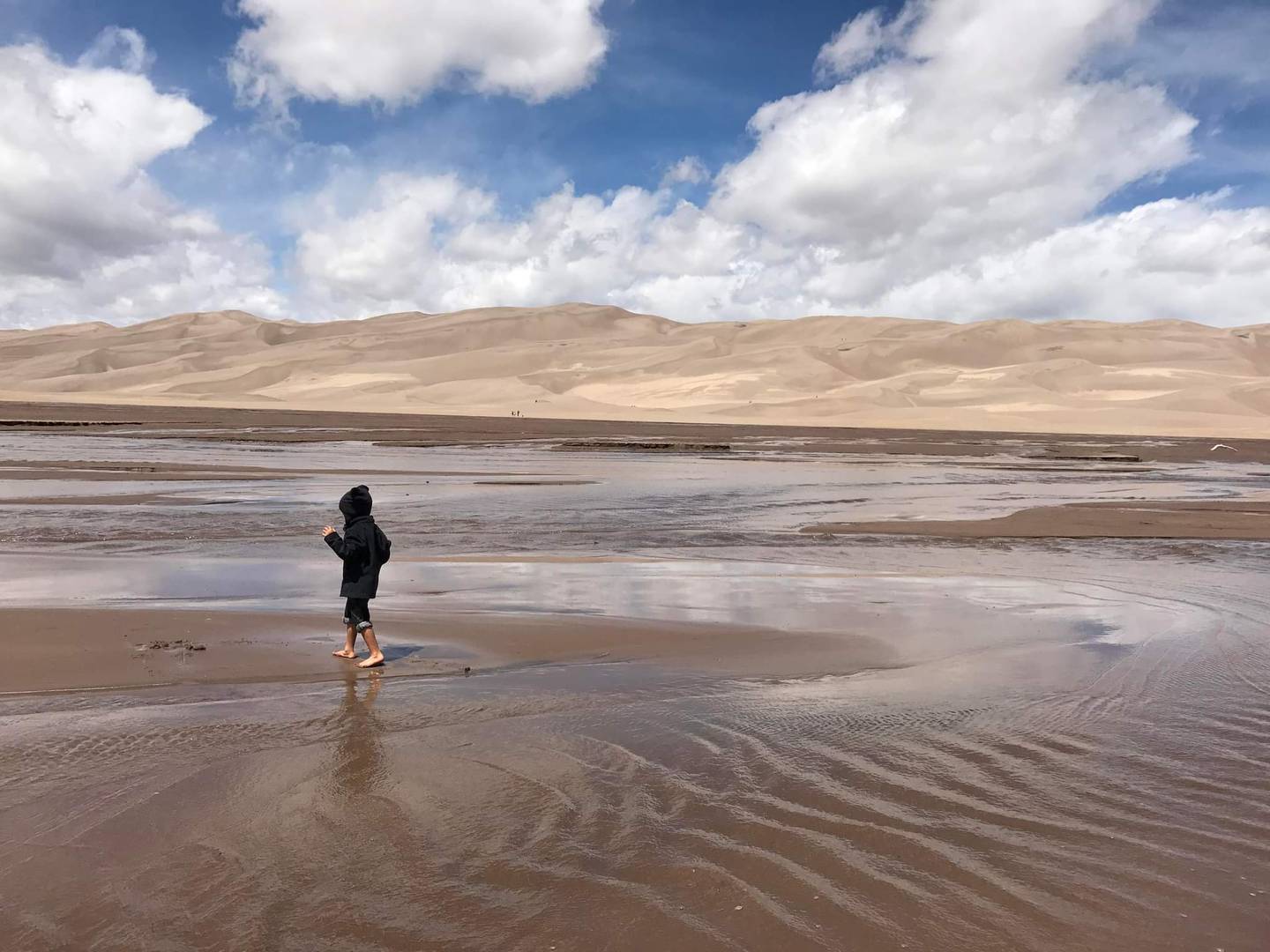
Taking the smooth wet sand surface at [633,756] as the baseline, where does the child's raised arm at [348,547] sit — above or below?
above

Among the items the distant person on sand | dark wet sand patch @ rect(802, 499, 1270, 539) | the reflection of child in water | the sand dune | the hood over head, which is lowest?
dark wet sand patch @ rect(802, 499, 1270, 539)

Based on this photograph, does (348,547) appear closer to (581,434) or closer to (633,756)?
(633,756)

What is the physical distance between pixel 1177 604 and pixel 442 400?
87.3 meters

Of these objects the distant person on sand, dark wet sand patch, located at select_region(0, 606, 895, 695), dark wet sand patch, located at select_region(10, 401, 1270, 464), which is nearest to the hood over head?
the distant person on sand

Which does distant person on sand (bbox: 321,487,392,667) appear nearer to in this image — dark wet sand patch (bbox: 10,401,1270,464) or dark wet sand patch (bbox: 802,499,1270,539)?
dark wet sand patch (bbox: 802,499,1270,539)

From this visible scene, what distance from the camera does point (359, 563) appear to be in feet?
24.6

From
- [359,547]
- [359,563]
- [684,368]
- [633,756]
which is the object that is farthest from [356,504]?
[684,368]

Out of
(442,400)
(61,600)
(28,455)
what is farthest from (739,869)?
(442,400)

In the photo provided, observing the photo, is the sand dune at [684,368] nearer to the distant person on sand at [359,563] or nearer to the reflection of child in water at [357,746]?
the distant person on sand at [359,563]

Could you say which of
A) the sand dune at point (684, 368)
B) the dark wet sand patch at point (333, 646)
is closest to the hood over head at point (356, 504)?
the dark wet sand patch at point (333, 646)

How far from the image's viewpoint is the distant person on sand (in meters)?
7.30

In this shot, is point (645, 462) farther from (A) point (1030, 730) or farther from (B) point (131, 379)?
(B) point (131, 379)

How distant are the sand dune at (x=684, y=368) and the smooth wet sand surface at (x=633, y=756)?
6003cm

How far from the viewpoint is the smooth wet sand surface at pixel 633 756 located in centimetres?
381
